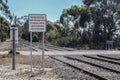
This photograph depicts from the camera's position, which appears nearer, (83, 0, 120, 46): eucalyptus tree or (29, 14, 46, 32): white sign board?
(29, 14, 46, 32): white sign board

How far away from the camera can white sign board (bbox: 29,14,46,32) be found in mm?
23219

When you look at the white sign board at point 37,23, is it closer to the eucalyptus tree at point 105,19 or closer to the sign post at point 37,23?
the sign post at point 37,23

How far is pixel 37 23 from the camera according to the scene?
76.5 feet

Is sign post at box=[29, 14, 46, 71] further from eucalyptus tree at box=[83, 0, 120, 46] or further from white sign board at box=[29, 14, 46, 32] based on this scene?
eucalyptus tree at box=[83, 0, 120, 46]

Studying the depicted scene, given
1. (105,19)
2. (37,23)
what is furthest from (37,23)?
(105,19)

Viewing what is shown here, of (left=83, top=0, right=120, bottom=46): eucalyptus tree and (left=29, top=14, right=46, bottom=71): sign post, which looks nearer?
(left=29, top=14, right=46, bottom=71): sign post

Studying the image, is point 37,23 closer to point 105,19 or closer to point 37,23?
point 37,23

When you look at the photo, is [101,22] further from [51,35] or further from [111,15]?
[51,35]

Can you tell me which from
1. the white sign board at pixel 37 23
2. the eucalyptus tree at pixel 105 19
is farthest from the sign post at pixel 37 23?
the eucalyptus tree at pixel 105 19

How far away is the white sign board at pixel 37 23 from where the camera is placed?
2322 centimetres

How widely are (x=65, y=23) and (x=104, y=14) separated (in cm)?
2402

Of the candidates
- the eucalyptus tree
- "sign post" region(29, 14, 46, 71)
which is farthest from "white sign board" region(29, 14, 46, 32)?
the eucalyptus tree

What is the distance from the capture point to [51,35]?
12356 centimetres

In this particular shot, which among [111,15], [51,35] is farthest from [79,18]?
[51,35]
